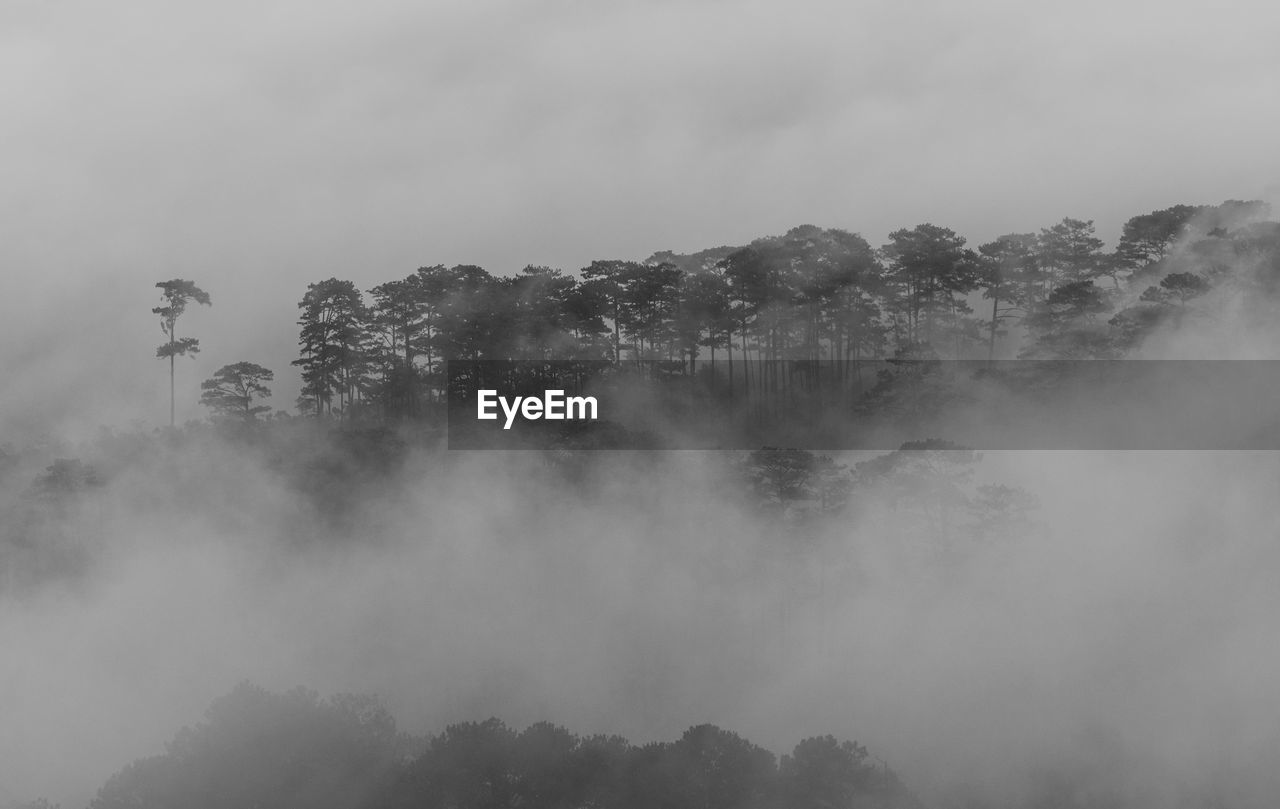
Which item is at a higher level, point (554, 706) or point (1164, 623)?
point (1164, 623)

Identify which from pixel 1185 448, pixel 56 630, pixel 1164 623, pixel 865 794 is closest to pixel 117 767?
pixel 56 630

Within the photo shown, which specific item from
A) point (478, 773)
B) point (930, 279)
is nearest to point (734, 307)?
point (930, 279)

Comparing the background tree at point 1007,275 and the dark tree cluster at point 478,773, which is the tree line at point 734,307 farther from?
the dark tree cluster at point 478,773

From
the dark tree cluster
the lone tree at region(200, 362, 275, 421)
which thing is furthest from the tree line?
the dark tree cluster

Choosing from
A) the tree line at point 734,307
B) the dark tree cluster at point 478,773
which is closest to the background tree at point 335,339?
the tree line at point 734,307

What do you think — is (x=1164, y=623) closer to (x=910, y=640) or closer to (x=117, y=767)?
(x=910, y=640)
